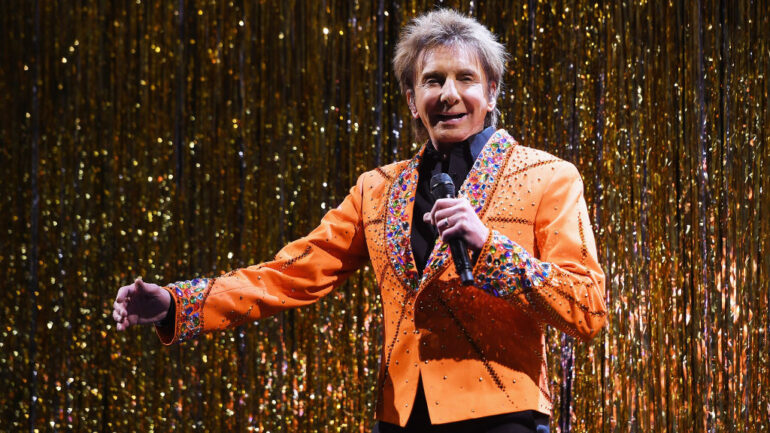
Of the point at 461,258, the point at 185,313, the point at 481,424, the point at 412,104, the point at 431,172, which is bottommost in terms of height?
the point at 481,424

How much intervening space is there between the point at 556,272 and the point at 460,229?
15 cm

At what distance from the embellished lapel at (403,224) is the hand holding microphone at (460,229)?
6.8 inches

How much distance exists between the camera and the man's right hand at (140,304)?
1.22 metres

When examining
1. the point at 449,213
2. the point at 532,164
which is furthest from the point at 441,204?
the point at 532,164

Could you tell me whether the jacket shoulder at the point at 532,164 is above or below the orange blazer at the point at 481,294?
above

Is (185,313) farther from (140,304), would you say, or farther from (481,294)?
(481,294)

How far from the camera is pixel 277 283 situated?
1.37 m

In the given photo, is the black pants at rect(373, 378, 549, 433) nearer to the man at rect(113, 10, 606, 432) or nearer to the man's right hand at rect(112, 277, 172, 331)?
the man at rect(113, 10, 606, 432)

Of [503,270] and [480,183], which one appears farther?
[480,183]

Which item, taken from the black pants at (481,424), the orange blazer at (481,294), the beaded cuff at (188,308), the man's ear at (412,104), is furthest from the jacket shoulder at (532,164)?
the beaded cuff at (188,308)

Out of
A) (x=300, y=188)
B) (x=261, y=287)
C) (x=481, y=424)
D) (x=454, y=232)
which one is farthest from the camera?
(x=300, y=188)

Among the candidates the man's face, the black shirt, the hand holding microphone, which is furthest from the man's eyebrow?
the hand holding microphone

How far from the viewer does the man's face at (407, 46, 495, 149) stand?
131 cm

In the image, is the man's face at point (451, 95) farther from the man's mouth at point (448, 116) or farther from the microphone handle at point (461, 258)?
the microphone handle at point (461, 258)
